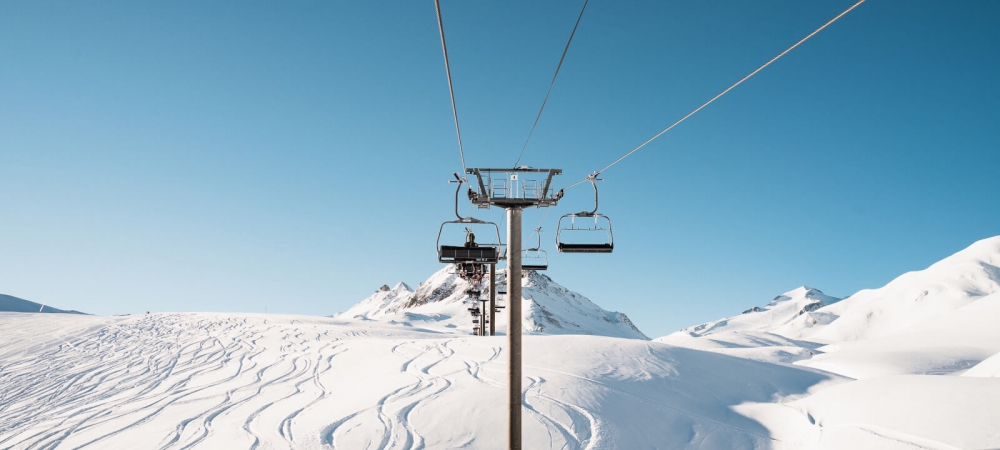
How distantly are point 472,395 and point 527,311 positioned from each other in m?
96.1

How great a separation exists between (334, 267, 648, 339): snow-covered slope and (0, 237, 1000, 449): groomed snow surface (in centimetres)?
3352

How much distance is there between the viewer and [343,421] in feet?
44.0

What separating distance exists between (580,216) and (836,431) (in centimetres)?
824

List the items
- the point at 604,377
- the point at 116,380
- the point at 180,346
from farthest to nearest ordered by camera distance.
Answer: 1. the point at 180,346
2. the point at 116,380
3. the point at 604,377

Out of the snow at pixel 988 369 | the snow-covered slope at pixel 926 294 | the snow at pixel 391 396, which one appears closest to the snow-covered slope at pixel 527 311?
the snow at pixel 391 396

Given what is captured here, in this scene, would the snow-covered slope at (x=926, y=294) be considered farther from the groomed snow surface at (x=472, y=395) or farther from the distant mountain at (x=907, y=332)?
the groomed snow surface at (x=472, y=395)

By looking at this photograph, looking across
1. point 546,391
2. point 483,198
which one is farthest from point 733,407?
point 483,198

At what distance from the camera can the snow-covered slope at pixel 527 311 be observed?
8931 centimetres

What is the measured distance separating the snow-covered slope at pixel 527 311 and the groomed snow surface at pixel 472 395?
3352 centimetres

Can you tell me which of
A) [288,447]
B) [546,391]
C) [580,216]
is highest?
[580,216]

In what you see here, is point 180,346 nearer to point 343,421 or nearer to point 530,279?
point 343,421

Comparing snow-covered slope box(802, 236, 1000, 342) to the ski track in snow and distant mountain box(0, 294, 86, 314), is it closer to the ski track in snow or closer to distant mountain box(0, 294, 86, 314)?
the ski track in snow

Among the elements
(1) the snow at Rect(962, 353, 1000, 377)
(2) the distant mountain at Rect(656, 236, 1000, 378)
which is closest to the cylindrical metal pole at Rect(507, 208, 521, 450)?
(1) the snow at Rect(962, 353, 1000, 377)

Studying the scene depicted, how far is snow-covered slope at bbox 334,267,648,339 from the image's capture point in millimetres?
89312
